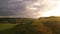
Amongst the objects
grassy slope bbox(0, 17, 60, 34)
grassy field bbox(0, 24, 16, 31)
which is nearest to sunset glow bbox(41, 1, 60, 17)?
grassy slope bbox(0, 17, 60, 34)

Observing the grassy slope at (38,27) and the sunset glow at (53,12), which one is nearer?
the grassy slope at (38,27)

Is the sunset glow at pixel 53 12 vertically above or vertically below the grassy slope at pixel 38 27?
above

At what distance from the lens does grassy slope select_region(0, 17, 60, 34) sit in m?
1.00

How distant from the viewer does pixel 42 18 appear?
1.11 metres

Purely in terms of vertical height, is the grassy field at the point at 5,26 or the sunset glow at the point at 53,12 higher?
the sunset glow at the point at 53,12

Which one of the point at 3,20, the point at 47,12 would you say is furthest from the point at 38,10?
the point at 3,20

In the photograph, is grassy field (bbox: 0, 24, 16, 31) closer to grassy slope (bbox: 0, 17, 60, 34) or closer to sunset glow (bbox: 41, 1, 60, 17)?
grassy slope (bbox: 0, 17, 60, 34)

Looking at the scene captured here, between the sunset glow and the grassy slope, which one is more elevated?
the sunset glow

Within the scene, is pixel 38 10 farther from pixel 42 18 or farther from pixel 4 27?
pixel 4 27

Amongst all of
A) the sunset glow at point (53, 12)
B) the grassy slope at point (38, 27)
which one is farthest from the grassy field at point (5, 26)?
the sunset glow at point (53, 12)

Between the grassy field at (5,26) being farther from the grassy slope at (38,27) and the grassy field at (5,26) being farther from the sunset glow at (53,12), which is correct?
the sunset glow at (53,12)

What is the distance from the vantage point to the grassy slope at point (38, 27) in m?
1.00

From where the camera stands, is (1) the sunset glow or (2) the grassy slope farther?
(1) the sunset glow

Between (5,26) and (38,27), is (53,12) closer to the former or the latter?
(38,27)
